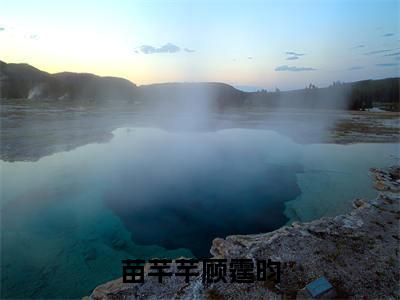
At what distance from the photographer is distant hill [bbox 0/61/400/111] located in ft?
191

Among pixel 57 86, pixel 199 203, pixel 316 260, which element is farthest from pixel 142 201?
pixel 57 86

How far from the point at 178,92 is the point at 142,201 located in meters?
74.1

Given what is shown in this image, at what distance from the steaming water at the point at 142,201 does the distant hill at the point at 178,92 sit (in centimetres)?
4406

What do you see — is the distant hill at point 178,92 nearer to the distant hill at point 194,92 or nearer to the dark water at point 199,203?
the distant hill at point 194,92

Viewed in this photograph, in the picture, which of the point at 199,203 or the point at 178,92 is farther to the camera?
the point at 178,92

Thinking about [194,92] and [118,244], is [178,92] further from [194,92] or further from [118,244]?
[118,244]

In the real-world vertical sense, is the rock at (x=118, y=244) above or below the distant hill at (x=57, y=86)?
below

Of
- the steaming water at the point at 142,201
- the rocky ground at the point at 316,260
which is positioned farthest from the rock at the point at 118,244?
the rocky ground at the point at 316,260

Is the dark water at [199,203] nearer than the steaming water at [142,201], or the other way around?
the steaming water at [142,201]

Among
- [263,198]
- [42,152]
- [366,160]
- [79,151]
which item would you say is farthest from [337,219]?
[42,152]

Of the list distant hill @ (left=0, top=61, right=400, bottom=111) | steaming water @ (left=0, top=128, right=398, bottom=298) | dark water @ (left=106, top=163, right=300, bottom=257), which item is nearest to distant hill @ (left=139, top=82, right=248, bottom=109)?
distant hill @ (left=0, top=61, right=400, bottom=111)

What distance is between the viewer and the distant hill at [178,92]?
58.2 m

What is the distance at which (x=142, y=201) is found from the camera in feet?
27.7

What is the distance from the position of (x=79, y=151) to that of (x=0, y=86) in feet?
236
